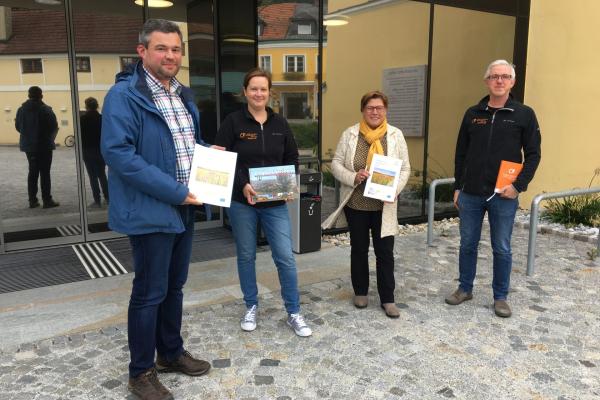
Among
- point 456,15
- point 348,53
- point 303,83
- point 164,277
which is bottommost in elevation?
point 164,277

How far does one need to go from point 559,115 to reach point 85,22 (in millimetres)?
6644

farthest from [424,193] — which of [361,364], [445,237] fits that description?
[361,364]

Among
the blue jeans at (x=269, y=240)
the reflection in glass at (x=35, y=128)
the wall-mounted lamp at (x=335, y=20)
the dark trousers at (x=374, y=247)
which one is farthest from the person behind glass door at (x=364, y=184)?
the reflection in glass at (x=35, y=128)

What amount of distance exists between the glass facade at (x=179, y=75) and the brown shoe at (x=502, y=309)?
2.60 m

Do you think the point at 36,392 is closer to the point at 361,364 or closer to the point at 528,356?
the point at 361,364

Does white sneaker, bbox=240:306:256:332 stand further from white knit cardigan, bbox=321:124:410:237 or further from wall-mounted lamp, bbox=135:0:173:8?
wall-mounted lamp, bbox=135:0:173:8

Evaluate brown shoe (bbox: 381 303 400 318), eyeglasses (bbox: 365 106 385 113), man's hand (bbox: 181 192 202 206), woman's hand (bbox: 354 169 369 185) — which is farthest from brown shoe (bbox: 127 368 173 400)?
eyeglasses (bbox: 365 106 385 113)

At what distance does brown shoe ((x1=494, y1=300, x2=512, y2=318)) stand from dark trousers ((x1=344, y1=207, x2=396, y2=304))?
2.69ft

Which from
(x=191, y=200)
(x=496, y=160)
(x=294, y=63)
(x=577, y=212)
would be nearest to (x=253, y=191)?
(x=191, y=200)

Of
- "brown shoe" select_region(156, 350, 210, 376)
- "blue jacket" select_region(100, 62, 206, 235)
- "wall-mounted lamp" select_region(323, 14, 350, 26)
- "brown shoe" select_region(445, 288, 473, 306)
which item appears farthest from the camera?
"wall-mounted lamp" select_region(323, 14, 350, 26)

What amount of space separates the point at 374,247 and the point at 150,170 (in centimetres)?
204

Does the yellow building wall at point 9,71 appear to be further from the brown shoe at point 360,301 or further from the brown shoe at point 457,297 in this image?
the brown shoe at point 457,297

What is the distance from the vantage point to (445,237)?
6270mm

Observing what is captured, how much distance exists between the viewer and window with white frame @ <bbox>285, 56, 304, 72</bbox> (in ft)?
19.1
